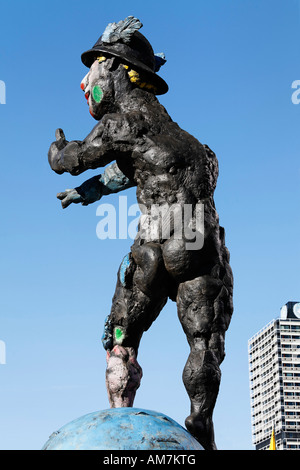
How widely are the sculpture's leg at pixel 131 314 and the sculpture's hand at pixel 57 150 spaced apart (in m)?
1.04

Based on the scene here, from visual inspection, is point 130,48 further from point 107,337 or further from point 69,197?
point 107,337

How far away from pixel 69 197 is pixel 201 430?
243 centimetres

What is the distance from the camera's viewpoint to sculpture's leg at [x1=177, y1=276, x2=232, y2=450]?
19.3 ft

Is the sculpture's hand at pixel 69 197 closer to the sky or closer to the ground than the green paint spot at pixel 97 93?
closer to the ground

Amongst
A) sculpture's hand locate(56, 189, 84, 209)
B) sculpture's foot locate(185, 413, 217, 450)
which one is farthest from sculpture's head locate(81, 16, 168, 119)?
sculpture's foot locate(185, 413, 217, 450)

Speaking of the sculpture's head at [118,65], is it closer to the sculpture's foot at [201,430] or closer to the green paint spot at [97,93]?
the green paint spot at [97,93]

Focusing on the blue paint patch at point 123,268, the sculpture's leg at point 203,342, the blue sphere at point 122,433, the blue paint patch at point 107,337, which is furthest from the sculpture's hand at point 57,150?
the blue sphere at point 122,433

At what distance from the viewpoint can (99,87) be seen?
21.8 ft

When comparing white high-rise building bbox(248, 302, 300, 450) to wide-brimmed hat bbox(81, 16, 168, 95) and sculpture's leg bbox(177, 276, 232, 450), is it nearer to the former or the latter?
sculpture's leg bbox(177, 276, 232, 450)

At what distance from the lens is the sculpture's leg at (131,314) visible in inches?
246

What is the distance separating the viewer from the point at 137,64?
6555 millimetres
